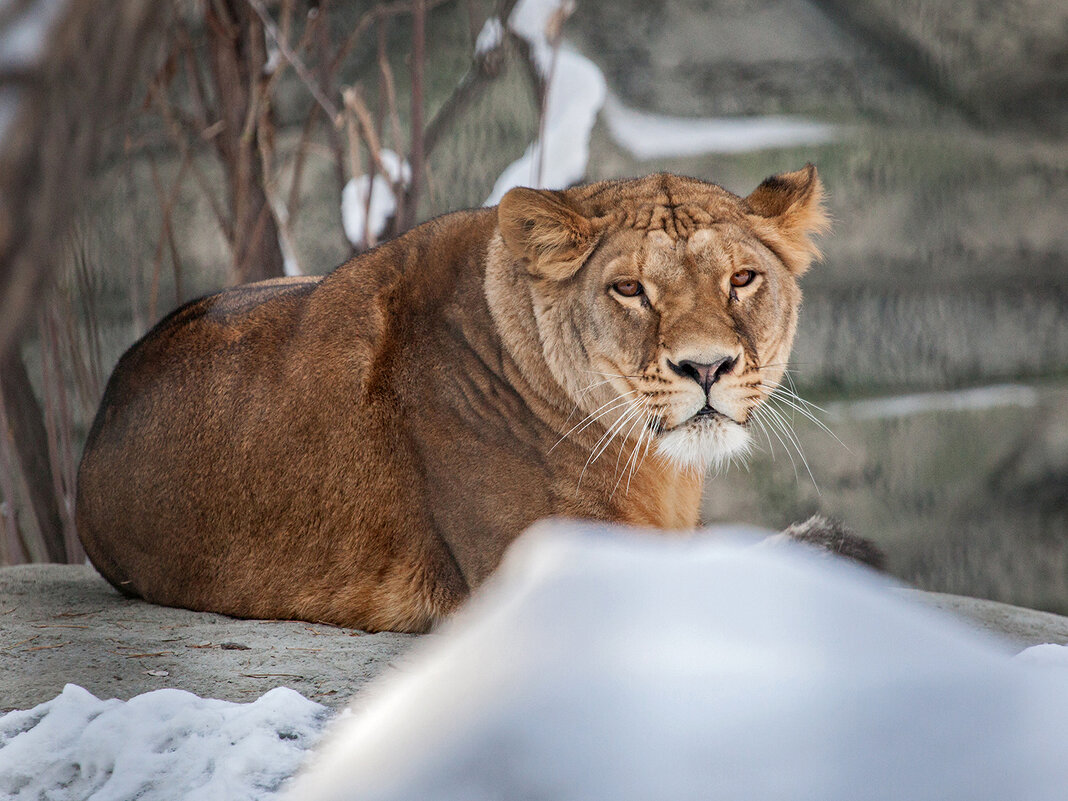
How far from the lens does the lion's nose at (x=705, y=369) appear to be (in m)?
2.08

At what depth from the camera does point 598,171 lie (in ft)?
16.9

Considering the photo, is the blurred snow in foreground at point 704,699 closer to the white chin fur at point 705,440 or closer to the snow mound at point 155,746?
the snow mound at point 155,746

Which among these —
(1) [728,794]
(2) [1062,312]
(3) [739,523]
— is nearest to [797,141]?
(2) [1062,312]

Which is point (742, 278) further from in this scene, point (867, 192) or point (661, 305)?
point (867, 192)

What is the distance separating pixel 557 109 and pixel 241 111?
49.1 inches

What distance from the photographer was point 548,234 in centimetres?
228

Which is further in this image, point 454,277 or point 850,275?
point 850,275

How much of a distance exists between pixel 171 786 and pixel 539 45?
3373 mm

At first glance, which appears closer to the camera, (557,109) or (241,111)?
(241,111)

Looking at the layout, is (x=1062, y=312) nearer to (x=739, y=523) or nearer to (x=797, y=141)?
(x=797, y=141)

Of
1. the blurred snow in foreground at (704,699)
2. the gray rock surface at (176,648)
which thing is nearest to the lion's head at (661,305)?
the gray rock surface at (176,648)

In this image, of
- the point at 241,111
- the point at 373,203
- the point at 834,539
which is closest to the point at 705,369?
the point at 834,539

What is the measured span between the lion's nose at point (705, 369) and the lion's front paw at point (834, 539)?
2.03 feet

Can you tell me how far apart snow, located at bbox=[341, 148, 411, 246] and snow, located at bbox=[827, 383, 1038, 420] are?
8.07 feet
